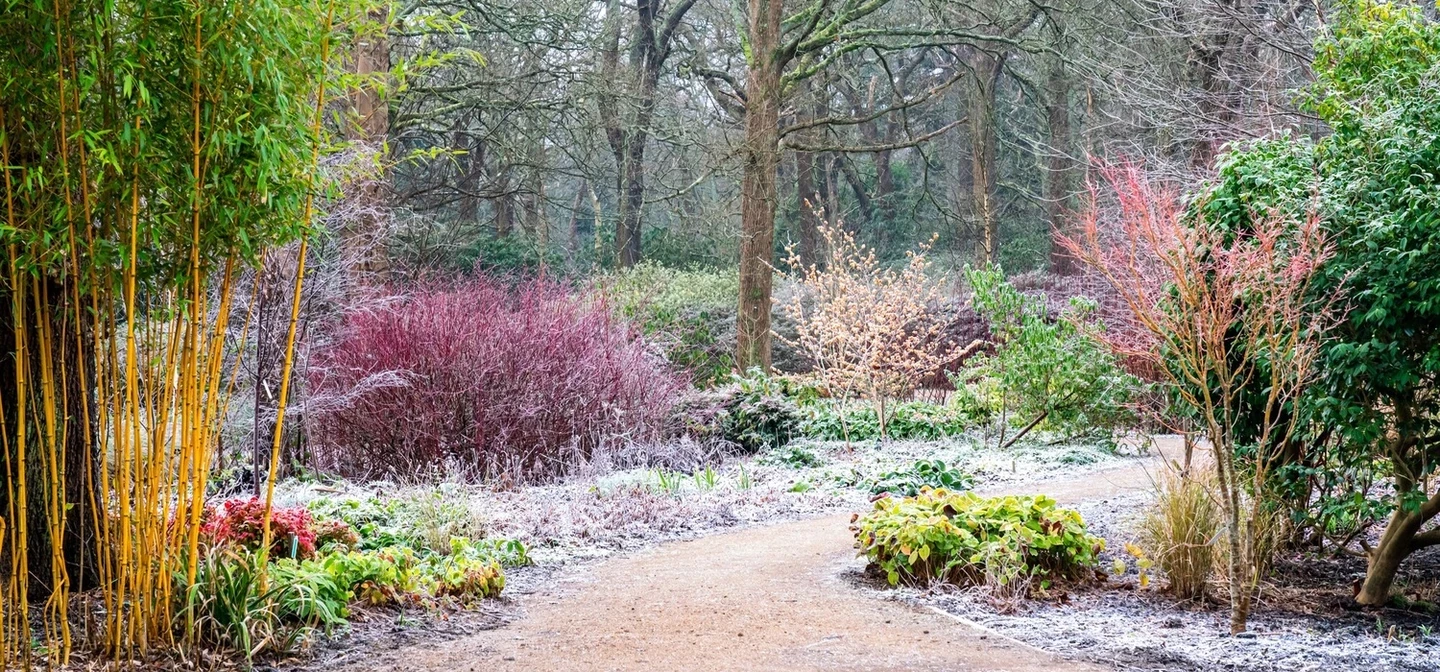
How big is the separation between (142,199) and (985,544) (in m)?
3.62

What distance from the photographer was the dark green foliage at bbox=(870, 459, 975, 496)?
7.58 metres

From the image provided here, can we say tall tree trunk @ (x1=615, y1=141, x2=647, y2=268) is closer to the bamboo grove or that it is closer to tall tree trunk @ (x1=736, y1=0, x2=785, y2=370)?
tall tree trunk @ (x1=736, y1=0, x2=785, y2=370)

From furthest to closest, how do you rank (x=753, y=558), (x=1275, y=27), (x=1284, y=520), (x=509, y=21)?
(x=509, y=21)
(x=1275, y=27)
(x=753, y=558)
(x=1284, y=520)

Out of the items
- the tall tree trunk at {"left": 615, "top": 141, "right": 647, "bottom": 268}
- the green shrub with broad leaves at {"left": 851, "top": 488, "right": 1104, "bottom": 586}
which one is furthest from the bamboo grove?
the tall tree trunk at {"left": 615, "top": 141, "right": 647, "bottom": 268}

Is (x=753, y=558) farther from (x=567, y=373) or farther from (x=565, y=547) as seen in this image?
(x=567, y=373)

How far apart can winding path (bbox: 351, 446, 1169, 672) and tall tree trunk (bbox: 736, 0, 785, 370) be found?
758cm

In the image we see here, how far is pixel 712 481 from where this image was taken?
7625mm

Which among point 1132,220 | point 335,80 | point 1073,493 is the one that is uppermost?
point 335,80

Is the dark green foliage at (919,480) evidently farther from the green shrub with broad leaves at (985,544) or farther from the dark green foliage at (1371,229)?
the dark green foliage at (1371,229)

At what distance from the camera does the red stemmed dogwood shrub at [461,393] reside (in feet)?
26.0

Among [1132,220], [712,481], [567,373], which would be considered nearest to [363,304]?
[567,373]

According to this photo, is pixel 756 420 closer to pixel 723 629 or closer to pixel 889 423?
pixel 889 423

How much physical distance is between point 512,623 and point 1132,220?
9.42 feet

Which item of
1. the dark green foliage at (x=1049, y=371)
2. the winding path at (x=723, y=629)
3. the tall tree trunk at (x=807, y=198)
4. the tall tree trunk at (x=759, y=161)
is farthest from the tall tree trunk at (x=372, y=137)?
the tall tree trunk at (x=807, y=198)
